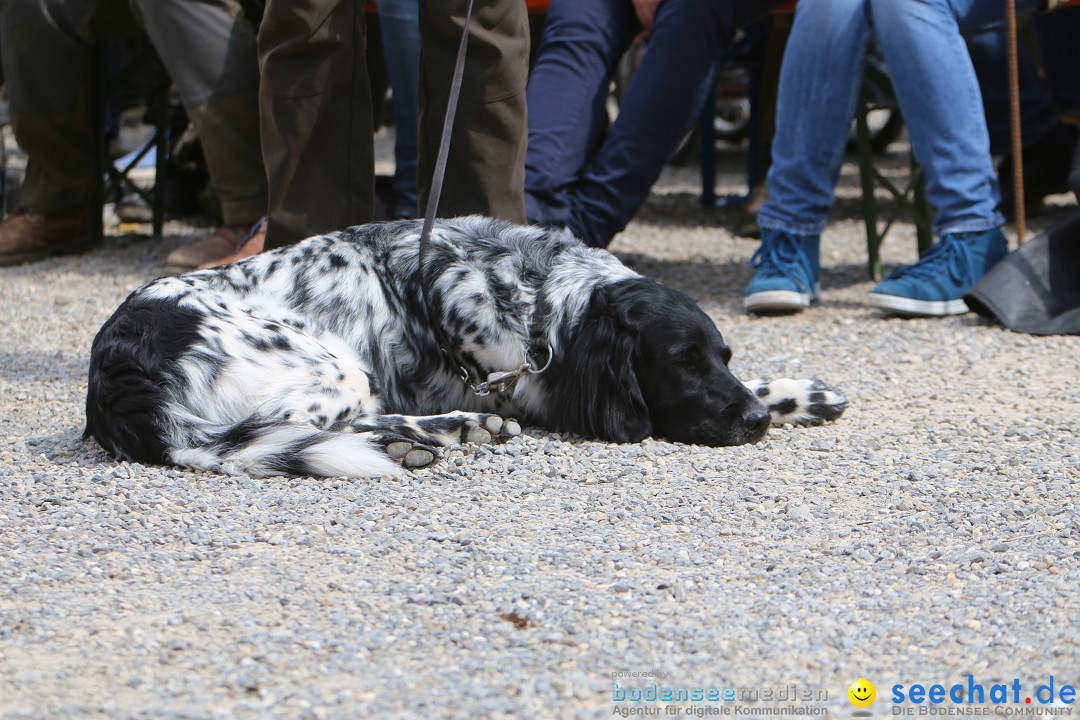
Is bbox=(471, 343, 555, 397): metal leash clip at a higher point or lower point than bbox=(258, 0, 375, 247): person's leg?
lower

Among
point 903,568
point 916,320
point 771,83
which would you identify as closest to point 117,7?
point 771,83

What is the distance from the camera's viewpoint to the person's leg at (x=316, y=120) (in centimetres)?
368

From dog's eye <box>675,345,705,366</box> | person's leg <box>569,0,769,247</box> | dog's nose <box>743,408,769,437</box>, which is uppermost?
→ person's leg <box>569,0,769,247</box>

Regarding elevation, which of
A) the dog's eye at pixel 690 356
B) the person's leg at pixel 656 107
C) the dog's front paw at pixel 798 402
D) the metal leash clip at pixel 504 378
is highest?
the person's leg at pixel 656 107

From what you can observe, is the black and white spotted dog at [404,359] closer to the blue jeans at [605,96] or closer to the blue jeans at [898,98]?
the blue jeans at [898,98]

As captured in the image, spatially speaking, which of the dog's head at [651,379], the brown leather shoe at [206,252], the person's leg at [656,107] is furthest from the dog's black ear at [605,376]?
the brown leather shoe at [206,252]

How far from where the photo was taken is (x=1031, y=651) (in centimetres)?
177

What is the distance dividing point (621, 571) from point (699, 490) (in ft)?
1.63

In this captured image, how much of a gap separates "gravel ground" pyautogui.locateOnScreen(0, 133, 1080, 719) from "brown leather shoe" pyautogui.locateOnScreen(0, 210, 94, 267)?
226 cm

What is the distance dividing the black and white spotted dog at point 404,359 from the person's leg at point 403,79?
4.88 feet

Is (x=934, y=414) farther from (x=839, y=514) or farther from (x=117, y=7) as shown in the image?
(x=117, y=7)

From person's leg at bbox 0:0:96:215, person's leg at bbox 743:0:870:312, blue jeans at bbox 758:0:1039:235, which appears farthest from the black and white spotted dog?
person's leg at bbox 0:0:96:215

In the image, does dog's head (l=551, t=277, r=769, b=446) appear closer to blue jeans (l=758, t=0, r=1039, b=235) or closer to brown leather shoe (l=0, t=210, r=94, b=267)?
blue jeans (l=758, t=0, r=1039, b=235)

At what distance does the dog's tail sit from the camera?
2.62 meters
